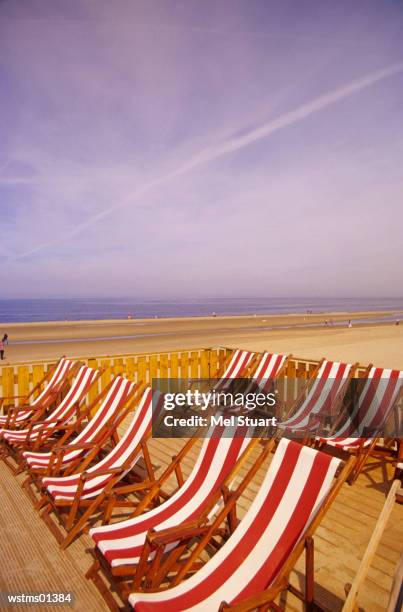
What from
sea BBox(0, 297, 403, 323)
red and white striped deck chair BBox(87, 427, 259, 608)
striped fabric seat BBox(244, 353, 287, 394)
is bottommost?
sea BBox(0, 297, 403, 323)

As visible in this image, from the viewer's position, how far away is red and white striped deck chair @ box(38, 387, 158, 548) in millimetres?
2779

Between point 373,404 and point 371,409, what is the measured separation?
2.5 inches

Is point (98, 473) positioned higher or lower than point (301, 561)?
higher

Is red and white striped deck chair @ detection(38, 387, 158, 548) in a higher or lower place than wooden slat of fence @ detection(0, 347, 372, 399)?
lower

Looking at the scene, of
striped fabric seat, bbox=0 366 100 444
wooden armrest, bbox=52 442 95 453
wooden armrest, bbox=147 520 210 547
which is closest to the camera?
wooden armrest, bbox=147 520 210 547

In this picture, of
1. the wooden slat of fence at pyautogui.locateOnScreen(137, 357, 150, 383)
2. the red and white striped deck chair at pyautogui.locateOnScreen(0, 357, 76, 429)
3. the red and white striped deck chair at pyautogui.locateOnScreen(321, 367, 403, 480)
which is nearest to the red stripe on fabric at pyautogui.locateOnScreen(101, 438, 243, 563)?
the red and white striped deck chair at pyautogui.locateOnScreen(321, 367, 403, 480)

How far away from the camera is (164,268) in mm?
55906

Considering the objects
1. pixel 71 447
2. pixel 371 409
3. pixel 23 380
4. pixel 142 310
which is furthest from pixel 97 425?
pixel 142 310

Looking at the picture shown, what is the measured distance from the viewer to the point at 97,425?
4.15 metres

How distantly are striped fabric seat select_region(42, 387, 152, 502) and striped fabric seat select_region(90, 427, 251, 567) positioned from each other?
19.3 inches

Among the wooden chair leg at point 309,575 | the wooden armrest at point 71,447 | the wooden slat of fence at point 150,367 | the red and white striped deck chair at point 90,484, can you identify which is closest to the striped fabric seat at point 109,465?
the red and white striped deck chair at point 90,484

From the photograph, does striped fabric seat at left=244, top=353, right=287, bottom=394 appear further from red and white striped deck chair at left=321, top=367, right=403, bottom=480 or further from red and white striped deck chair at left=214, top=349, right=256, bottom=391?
red and white striped deck chair at left=321, top=367, right=403, bottom=480

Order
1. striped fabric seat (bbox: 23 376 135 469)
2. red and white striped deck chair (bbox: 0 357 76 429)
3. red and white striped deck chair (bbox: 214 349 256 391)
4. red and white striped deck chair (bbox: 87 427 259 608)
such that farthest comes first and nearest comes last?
1. red and white striped deck chair (bbox: 214 349 256 391)
2. red and white striped deck chair (bbox: 0 357 76 429)
3. striped fabric seat (bbox: 23 376 135 469)
4. red and white striped deck chair (bbox: 87 427 259 608)

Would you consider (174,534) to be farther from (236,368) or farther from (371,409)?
(236,368)
